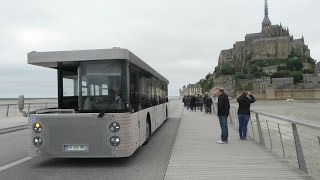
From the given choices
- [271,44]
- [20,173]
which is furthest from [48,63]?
[271,44]

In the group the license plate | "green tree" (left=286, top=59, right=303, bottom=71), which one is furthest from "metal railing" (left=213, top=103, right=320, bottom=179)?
"green tree" (left=286, top=59, right=303, bottom=71)

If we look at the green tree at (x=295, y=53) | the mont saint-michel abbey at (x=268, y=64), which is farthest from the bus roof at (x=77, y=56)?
the green tree at (x=295, y=53)

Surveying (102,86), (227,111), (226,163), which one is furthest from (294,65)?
(102,86)

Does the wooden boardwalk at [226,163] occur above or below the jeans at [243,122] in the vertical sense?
below

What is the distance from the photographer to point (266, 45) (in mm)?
167875

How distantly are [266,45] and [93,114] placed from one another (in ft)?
542

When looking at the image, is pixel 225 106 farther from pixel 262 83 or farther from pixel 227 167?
pixel 262 83

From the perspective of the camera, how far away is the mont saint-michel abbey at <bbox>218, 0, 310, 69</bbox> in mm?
166500

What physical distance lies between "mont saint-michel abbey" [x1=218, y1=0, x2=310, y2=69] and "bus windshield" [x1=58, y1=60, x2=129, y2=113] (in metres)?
164

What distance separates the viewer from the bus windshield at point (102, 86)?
32.5 ft

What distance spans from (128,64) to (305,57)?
6810 inches

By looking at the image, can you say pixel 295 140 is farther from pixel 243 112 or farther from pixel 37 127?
pixel 37 127

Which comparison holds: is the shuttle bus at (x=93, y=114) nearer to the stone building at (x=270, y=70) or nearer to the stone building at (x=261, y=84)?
the stone building at (x=261, y=84)

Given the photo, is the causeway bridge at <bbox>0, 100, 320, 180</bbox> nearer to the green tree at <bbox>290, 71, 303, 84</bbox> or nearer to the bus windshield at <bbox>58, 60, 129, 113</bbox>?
the bus windshield at <bbox>58, 60, 129, 113</bbox>
